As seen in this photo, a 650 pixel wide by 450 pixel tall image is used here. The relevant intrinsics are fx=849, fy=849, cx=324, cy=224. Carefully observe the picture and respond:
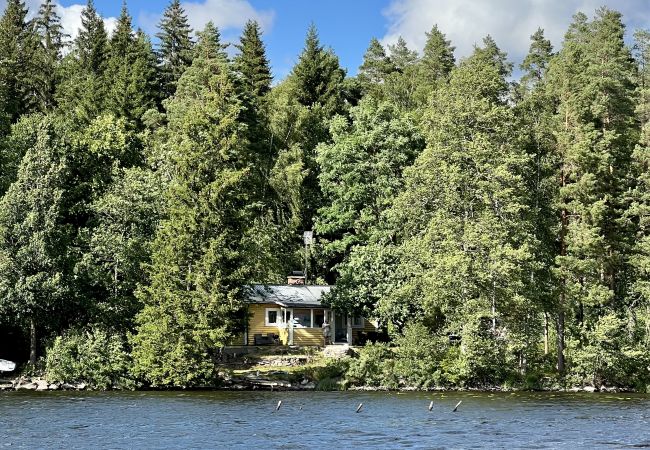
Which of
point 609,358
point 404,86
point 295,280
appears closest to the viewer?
point 609,358

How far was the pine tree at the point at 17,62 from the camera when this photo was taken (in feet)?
233

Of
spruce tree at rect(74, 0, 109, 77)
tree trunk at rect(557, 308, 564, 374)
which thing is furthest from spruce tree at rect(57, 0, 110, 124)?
tree trunk at rect(557, 308, 564, 374)

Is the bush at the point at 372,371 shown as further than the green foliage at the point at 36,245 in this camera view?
Yes

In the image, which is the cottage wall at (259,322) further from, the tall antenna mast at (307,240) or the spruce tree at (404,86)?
the spruce tree at (404,86)

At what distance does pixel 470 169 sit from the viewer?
50812mm

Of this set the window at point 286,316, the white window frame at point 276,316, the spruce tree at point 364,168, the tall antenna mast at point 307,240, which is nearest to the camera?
the spruce tree at point 364,168

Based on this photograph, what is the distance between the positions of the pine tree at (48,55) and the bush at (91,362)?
34.8 metres

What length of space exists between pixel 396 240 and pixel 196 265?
678 inches

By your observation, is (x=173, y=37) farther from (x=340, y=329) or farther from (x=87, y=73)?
(x=340, y=329)

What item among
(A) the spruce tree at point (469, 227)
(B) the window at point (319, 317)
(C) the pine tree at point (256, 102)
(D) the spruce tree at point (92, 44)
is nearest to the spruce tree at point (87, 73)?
(D) the spruce tree at point (92, 44)

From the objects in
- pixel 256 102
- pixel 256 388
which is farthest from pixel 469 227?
pixel 256 102

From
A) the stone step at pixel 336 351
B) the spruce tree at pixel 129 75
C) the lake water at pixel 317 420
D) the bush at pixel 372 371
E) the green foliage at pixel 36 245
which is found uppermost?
the spruce tree at pixel 129 75

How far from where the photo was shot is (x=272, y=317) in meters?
62.1

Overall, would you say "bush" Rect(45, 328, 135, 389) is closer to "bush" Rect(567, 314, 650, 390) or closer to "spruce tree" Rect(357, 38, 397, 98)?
"bush" Rect(567, 314, 650, 390)
